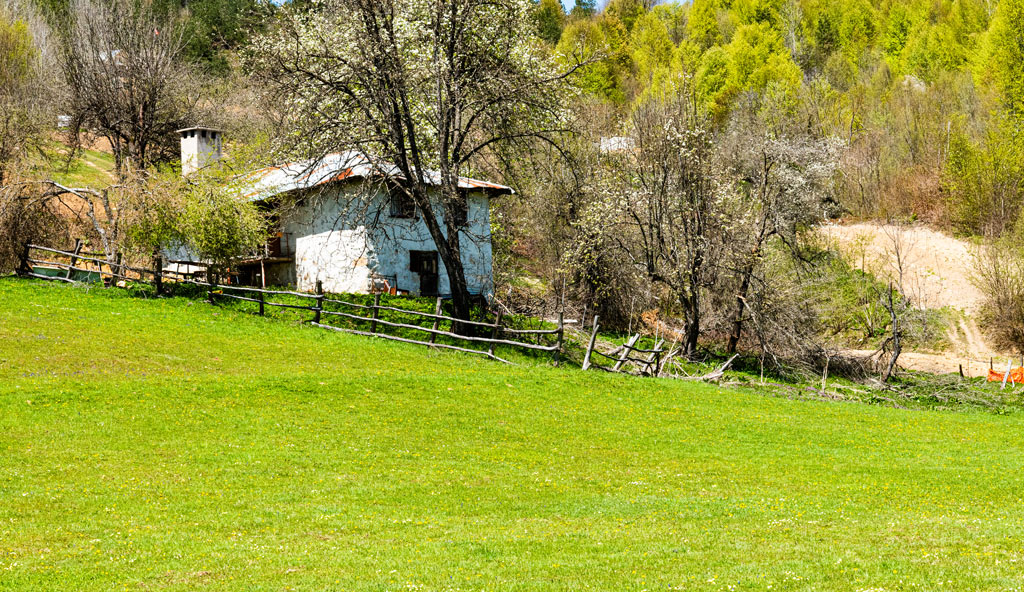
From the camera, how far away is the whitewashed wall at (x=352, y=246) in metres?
37.9

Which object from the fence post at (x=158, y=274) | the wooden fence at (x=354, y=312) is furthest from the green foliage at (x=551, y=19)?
the fence post at (x=158, y=274)

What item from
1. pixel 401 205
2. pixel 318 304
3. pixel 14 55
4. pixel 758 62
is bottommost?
pixel 318 304

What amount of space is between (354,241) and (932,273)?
3488 centimetres

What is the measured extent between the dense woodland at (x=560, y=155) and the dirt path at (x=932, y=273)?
162 centimetres

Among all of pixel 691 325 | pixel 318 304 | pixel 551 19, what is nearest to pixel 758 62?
pixel 551 19

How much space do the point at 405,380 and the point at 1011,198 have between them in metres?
47.4

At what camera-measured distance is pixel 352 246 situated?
3806cm

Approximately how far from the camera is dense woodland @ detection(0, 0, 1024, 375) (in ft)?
106

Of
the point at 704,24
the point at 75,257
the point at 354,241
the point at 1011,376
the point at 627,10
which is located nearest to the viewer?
the point at 75,257

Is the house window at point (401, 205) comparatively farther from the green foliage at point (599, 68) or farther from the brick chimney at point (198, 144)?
the green foliage at point (599, 68)

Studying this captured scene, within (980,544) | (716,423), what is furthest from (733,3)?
(980,544)

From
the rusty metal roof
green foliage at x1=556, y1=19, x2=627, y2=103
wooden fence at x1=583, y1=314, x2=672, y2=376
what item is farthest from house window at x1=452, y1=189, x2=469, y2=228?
green foliage at x1=556, y1=19, x2=627, y2=103

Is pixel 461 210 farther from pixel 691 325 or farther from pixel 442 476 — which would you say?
pixel 442 476

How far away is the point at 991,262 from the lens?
4375 cm
